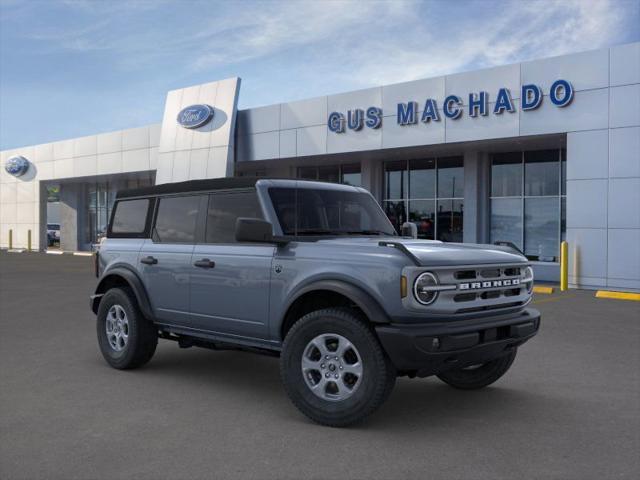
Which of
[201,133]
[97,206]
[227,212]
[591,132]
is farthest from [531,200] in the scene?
[97,206]

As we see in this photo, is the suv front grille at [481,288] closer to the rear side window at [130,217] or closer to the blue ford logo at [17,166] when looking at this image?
the rear side window at [130,217]

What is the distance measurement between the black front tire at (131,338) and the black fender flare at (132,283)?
11cm

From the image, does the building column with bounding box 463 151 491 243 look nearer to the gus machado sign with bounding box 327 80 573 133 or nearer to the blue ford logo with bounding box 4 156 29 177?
the gus machado sign with bounding box 327 80 573 133

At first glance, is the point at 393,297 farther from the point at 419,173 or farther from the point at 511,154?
the point at 419,173

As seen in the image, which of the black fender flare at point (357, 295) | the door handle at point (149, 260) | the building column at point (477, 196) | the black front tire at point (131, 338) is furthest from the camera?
the building column at point (477, 196)

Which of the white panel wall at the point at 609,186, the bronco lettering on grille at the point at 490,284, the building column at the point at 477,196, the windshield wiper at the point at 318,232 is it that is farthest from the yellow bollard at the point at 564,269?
the windshield wiper at the point at 318,232

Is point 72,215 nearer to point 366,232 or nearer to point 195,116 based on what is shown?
point 195,116

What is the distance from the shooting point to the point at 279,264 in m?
5.27

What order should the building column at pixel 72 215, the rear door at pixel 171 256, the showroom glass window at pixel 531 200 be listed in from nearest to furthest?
the rear door at pixel 171 256, the showroom glass window at pixel 531 200, the building column at pixel 72 215

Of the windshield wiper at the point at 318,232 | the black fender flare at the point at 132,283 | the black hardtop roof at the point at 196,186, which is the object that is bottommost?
the black fender flare at the point at 132,283

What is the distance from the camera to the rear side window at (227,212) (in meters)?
5.75

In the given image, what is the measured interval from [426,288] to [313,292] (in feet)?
3.36

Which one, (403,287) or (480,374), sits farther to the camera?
(480,374)

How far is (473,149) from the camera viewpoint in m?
21.1
